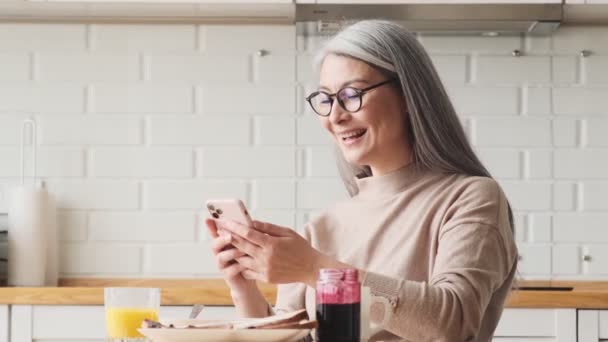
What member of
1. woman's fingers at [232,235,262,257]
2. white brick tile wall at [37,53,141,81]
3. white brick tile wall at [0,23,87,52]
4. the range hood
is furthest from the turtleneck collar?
white brick tile wall at [0,23,87,52]

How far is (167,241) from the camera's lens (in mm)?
4102

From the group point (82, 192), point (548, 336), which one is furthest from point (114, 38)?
point (548, 336)

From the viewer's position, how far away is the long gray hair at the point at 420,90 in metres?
2.28

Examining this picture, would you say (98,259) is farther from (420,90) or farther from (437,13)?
(420,90)

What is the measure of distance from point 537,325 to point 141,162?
1577mm

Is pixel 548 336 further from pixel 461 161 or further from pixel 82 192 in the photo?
pixel 82 192

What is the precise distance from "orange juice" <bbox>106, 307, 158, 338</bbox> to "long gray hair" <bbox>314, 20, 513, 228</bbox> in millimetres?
675

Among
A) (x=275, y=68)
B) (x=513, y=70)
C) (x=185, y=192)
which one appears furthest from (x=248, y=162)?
(x=513, y=70)

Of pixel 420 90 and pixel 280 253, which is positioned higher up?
pixel 420 90

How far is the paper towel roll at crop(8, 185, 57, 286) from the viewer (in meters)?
3.81

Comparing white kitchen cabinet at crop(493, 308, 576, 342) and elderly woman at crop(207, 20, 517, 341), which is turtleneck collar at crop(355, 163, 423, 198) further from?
white kitchen cabinet at crop(493, 308, 576, 342)

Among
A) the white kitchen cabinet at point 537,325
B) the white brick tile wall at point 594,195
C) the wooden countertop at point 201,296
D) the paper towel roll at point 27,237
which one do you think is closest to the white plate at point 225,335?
the wooden countertop at point 201,296

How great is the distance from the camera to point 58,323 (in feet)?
11.5

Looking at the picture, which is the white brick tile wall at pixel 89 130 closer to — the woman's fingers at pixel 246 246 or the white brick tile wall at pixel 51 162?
the white brick tile wall at pixel 51 162
